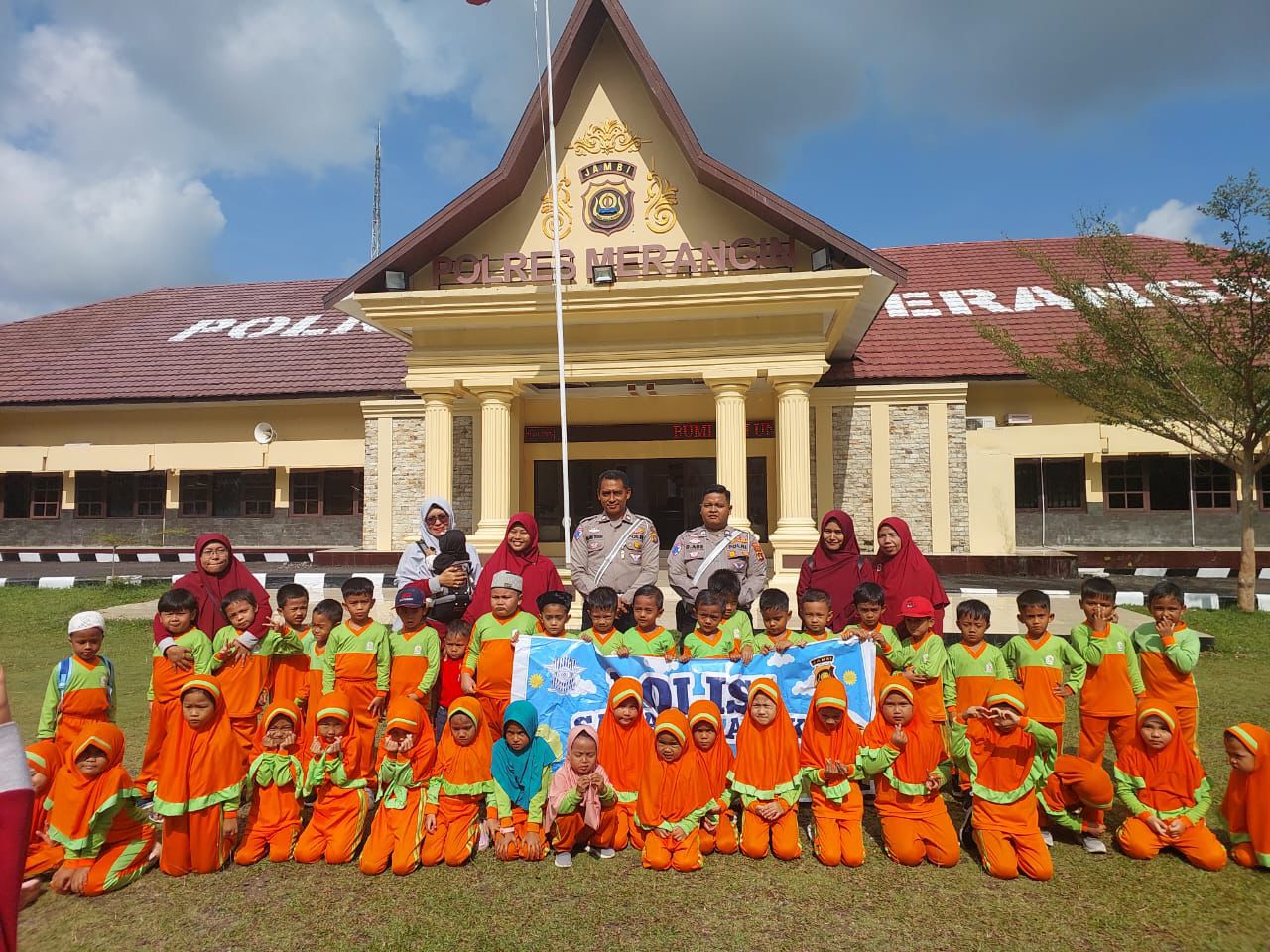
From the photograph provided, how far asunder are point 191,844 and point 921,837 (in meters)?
3.35

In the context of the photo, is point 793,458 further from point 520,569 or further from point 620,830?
point 620,830

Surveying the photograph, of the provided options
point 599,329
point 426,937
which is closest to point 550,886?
point 426,937

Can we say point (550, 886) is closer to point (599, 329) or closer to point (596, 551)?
point (596, 551)

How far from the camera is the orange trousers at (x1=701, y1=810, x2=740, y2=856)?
3439mm

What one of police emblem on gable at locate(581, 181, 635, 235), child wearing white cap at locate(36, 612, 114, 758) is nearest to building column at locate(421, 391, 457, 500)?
police emblem on gable at locate(581, 181, 635, 235)

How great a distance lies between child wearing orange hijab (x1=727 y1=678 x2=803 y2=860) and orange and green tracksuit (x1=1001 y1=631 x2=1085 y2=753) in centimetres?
136

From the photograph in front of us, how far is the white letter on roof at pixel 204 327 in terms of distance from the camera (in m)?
18.9

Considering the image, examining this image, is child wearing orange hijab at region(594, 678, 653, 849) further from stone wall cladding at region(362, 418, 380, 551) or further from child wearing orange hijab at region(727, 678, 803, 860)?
stone wall cladding at region(362, 418, 380, 551)

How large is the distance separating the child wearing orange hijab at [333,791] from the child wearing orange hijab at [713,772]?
5.39ft

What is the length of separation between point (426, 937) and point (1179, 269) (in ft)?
63.7

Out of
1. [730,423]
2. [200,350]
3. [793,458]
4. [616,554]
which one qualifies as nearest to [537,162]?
[730,423]

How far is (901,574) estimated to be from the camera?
449 cm

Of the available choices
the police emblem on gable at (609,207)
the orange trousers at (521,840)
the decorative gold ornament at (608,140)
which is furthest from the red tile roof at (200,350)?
the orange trousers at (521,840)

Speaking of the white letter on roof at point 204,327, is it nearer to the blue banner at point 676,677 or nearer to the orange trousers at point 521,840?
the blue banner at point 676,677
